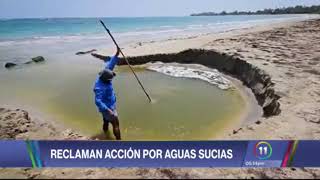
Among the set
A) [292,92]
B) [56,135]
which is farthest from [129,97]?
[292,92]

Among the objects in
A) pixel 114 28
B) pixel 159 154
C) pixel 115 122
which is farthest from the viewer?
pixel 114 28

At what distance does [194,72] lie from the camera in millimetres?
11734

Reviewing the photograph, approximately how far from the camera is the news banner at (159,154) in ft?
12.6

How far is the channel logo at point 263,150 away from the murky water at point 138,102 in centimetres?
202

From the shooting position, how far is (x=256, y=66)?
10078 mm

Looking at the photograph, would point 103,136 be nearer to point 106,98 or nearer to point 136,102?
point 106,98

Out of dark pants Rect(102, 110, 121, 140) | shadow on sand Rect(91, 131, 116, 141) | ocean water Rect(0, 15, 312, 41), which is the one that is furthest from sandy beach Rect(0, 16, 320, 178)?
ocean water Rect(0, 15, 312, 41)

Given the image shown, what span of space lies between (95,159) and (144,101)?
4455mm

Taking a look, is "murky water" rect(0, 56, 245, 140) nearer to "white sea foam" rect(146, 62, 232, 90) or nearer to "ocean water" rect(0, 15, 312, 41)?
"white sea foam" rect(146, 62, 232, 90)

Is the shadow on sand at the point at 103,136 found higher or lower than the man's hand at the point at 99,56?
lower

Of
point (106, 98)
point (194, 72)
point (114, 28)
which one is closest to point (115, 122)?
point (106, 98)

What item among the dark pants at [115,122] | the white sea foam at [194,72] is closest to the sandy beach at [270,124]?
the dark pants at [115,122]

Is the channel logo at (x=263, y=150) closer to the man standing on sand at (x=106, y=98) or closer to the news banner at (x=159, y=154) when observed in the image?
the news banner at (x=159, y=154)

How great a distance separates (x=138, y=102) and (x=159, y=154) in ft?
14.5
